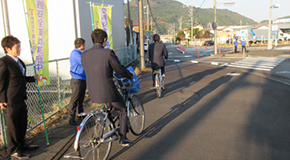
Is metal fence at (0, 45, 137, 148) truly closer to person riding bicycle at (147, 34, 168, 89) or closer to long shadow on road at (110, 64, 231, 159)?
long shadow on road at (110, 64, 231, 159)

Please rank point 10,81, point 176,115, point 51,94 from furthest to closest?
point 51,94 < point 176,115 < point 10,81

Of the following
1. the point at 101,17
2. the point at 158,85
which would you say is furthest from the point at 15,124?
the point at 101,17

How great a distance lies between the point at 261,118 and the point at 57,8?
10339 millimetres

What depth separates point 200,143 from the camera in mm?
4289

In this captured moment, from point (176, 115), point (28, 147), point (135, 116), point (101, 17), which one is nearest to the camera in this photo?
point (28, 147)

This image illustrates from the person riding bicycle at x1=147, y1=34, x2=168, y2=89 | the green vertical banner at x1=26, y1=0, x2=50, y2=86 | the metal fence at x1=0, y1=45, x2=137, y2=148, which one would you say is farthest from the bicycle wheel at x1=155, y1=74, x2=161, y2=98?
the green vertical banner at x1=26, y1=0, x2=50, y2=86

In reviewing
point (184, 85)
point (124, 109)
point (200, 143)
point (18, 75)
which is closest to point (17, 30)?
point (184, 85)

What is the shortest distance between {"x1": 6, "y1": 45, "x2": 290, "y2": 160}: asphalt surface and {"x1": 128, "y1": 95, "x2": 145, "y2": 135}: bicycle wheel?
16cm

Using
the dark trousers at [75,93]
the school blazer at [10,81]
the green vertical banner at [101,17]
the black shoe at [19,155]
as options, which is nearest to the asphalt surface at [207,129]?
the black shoe at [19,155]

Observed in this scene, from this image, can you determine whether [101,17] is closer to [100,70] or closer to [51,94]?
[51,94]

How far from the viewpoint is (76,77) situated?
17.3 feet

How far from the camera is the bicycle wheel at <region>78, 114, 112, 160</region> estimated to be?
10.7 ft

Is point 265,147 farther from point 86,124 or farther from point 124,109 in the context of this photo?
point 86,124

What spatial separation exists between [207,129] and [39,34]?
3900 mm
